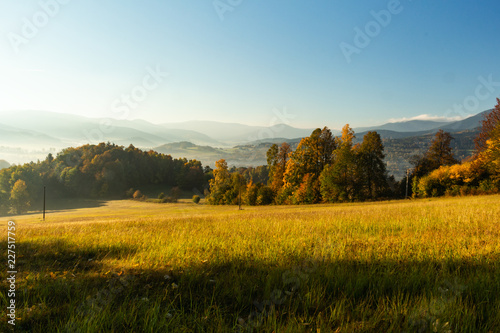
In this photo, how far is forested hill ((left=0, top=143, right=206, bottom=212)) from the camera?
106m

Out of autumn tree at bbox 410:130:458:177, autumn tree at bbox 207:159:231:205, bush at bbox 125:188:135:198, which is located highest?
autumn tree at bbox 410:130:458:177

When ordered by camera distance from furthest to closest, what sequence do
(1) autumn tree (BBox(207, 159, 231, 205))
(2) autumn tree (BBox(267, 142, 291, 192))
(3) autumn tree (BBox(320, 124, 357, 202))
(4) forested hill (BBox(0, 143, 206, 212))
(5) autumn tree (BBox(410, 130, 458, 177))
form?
(4) forested hill (BBox(0, 143, 206, 212))
(1) autumn tree (BBox(207, 159, 231, 205))
(2) autumn tree (BBox(267, 142, 291, 192))
(5) autumn tree (BBox(410, 130, 458, 177))
(3) autumn tree (BBox(320, 124, 357, 202))

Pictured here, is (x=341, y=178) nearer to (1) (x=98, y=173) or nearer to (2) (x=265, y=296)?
(2) (x=265, y=296)

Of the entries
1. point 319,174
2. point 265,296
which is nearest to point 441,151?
point 319,174

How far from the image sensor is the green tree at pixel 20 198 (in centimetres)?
9453

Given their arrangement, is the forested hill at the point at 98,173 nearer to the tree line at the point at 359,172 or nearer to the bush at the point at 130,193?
the bush at the point at 130,193

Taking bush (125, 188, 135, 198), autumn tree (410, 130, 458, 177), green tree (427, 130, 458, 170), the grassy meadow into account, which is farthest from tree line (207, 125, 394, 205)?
bush (125, 188, 135, 198)

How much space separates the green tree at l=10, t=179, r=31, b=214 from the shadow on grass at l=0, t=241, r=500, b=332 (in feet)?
399

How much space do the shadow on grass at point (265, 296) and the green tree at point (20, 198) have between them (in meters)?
122

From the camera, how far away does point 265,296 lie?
3211 millimetres

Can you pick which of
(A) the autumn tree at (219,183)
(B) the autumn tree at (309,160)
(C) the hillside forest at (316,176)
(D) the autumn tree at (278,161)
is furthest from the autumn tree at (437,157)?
(A) the autumn tree at (219,183)

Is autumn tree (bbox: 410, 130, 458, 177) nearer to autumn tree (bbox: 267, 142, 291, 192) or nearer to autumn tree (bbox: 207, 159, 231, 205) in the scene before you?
autumn tree (bbox: 267, 142, 291, 192)

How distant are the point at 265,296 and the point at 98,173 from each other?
5165 inches

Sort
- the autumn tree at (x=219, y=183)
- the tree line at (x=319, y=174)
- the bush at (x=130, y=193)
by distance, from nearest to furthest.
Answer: the tree line at (x=319, y=174) < the autumn tree at (x=219, y=183) < the bush at (x=130, y=193)
